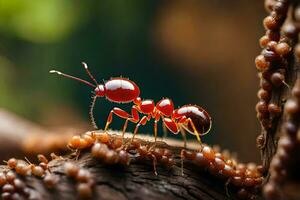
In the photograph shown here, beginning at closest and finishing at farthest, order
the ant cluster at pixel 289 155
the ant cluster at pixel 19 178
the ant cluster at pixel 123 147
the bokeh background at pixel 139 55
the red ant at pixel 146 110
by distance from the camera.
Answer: the ant cluster at pixel 289 155, the ant cluster at pixel 19 178, the ant cluster at pixel 123 147, the red ant at pixel 146 110, the bokeh background at pixel 139 55

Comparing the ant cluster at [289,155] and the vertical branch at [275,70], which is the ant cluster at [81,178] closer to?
the ant cluster at [289,155]

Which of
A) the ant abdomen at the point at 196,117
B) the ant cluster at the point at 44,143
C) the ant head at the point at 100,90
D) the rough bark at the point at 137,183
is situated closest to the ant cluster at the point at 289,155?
the rough bark at the point at 137,183

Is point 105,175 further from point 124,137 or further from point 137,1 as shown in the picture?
point 137,1

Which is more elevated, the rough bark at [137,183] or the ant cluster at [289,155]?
the ant cluster at [289,155]

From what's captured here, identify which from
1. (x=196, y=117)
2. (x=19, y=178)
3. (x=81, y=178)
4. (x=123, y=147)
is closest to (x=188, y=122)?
(x=196, y=117)

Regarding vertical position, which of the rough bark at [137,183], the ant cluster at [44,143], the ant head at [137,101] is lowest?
the rough bark at [137,183]

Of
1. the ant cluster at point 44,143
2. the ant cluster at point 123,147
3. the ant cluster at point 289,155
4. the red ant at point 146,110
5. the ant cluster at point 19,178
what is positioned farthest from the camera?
the ant cluster at point 44,143

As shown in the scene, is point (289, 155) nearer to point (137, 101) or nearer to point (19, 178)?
point (137, 101)

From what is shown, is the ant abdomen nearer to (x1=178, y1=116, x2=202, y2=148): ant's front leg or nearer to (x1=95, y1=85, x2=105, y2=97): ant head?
(x1=178, y1=116, x2=202, y2=148): ant's front leg
